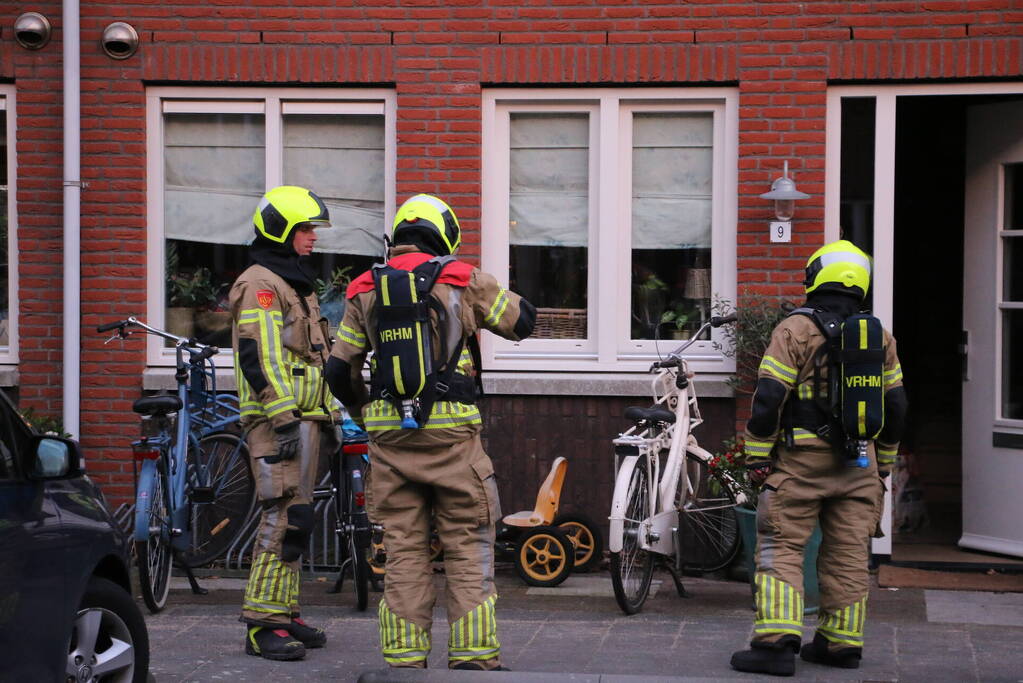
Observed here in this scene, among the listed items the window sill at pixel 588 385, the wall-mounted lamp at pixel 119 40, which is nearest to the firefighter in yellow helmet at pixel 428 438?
the window sill at pixel 588 385

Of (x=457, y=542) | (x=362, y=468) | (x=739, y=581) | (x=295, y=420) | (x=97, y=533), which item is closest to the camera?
(x=97, y=533)

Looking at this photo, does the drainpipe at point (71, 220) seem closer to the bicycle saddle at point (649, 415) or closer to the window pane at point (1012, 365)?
the bicycle saddle at point (649, 415)

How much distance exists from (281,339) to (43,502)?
73.2 inches

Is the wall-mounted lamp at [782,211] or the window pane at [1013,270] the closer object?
the wall-mounted lamp at [782,211]

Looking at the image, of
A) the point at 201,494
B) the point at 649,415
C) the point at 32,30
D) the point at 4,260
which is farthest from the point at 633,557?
the point at 32,30

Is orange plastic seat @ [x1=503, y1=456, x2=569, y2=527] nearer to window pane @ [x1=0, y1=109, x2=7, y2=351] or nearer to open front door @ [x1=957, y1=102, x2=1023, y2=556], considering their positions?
open front door @ [x1=957, y1=102, x2=1023, y2=556]

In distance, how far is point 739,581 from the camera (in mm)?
8258

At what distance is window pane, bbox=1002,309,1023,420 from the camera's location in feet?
28.8

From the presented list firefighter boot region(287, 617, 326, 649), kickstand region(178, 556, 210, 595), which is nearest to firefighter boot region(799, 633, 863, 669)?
firefighter boot region(287, 617, 326, 649)

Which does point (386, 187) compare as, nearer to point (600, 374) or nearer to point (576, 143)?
point (576, 143)

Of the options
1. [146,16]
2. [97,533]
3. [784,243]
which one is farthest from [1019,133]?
[97,533]

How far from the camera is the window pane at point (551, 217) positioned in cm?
880

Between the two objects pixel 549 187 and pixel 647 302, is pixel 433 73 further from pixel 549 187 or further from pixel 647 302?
pixel 647 302

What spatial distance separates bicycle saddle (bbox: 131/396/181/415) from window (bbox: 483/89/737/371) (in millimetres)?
2140
